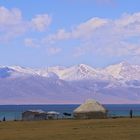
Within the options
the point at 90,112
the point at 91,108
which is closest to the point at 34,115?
the point at 91,108

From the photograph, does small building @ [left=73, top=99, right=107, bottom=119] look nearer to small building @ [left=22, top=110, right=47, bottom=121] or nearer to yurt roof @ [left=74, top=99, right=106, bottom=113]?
yurt roof @ [left=74, top=99, right=106, bottom=113]

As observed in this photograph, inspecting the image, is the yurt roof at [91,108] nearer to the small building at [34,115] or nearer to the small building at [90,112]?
the small building at [90,112]

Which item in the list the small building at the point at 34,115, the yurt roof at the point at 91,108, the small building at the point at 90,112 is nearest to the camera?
the small building at the point at 90,112

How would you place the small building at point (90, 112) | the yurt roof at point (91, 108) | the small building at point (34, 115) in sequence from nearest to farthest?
the small building at point (90, 112) < the yurt roof at point (91, 108) < the small building at point (34, 115)

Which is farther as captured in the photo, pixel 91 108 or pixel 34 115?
pixel 34 115

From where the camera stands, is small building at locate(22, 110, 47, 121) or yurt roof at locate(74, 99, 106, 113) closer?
yurt roof at locate(74, 99, 106, 113)

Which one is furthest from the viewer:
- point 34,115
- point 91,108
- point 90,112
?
point 34,115

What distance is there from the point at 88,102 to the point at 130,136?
2093 inches

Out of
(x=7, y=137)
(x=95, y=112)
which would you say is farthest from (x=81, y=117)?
(x=7, y=137)

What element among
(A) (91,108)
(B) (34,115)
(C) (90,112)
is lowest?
(B) (34,115)

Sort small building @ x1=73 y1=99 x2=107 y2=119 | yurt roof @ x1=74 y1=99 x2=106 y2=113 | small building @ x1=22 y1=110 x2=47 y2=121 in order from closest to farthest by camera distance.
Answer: small building @ x1=73 y1=99 x2=107 y2=119 < yurt roof @ x1=74 y1=99 x2=106 y2=113 < small building @ x1=22 y1=110 x2=47 y2=121

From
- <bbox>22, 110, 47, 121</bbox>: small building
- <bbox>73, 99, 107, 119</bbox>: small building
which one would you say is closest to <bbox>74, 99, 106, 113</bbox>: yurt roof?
<bbox>73, 99, 107, 119</bbox>: small building

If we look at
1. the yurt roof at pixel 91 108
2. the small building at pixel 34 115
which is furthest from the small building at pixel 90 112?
the small building at pixel 34 115

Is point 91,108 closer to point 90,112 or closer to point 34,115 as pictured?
point 90,112
